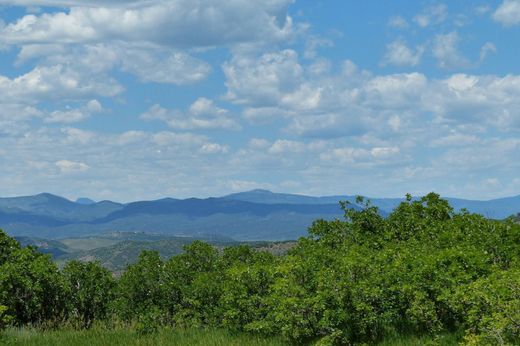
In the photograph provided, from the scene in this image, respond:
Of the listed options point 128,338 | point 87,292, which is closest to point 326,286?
point 128,338

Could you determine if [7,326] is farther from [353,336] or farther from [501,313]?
[501,313]

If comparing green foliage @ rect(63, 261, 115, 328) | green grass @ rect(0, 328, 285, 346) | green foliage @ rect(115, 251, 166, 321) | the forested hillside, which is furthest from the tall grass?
green foliage @ rect(63, 261, 115, 328)

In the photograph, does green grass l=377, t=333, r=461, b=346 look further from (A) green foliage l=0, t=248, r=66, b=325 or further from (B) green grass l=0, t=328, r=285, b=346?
(A) green foliage l=0, t=248, r=66, b=325

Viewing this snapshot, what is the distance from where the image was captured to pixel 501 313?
15445 millimetres

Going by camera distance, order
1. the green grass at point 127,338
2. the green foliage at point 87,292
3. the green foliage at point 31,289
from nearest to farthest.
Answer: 1. the green grass at point 127,338
2. the green foliage at point 31,289
3. the green foliage at point 87,292

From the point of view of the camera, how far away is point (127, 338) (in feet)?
72.7

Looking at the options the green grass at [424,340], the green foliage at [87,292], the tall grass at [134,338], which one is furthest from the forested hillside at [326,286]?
the tall grass at [134,338]

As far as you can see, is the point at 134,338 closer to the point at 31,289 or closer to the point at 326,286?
the point at 31,289

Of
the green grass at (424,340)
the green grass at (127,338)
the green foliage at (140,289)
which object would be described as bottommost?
the green grass at (127,338)

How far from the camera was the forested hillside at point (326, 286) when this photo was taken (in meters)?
17.7

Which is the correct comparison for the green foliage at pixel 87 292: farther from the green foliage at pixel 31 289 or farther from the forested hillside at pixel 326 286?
the green foliage at pixel 31 289

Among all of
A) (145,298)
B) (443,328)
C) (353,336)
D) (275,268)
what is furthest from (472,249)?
(145,298)

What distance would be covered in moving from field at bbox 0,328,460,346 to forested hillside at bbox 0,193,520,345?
1.52 feet

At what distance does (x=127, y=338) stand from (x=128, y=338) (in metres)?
0.03
